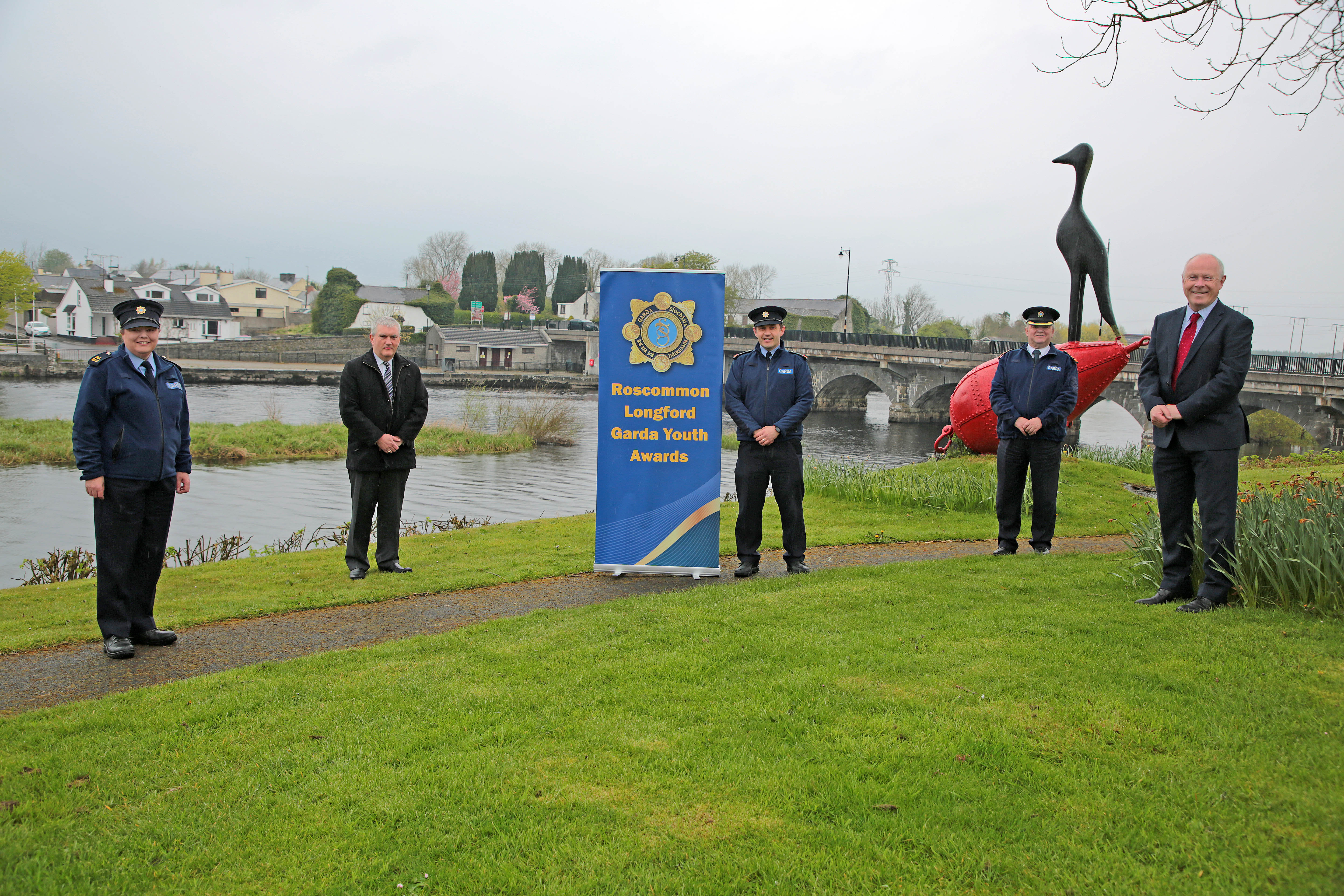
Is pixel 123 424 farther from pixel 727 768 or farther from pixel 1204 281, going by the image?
pixel 1204 281

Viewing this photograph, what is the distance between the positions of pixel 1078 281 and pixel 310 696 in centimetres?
1370

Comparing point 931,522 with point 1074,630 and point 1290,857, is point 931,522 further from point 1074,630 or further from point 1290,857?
point 1290,857

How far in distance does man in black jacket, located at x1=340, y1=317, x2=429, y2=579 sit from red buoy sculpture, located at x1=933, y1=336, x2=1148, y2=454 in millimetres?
7808

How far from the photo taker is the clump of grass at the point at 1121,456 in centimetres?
1750

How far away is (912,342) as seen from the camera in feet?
189

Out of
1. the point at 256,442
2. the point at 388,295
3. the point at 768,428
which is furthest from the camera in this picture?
the point at 388,295

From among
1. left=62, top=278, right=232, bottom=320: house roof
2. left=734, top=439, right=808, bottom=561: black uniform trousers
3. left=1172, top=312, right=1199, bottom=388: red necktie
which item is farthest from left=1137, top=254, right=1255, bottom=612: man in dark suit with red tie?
left=62, top=278, right=232, bottom=320: house roof

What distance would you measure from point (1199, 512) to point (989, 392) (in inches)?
289

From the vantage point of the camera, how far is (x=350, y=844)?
3059 mm

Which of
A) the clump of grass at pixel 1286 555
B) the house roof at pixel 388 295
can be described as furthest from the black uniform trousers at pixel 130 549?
the house roof at pixel 388 295

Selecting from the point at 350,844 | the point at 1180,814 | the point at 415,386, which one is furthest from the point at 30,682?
the point at 1180,814

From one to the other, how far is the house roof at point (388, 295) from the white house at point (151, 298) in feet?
50.6

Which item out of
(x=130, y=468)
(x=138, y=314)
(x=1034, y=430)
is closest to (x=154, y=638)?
(x=130, y=468)

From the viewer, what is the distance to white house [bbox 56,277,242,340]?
8725 centimetres
